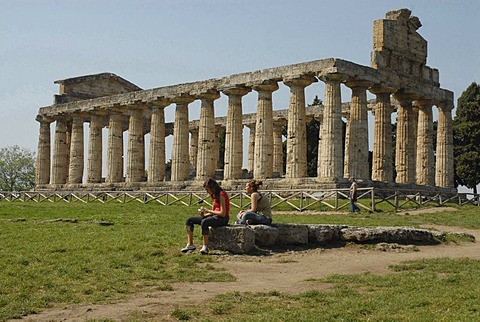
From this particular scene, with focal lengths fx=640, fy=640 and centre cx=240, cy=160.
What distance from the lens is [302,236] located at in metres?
17.8

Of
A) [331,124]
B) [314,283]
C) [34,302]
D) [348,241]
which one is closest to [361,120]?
[331,124]

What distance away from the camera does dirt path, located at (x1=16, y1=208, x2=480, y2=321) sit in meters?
10.2

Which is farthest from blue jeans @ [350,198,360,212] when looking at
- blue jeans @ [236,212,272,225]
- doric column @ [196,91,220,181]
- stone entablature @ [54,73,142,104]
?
stone entablature @ [54,73,142,104]

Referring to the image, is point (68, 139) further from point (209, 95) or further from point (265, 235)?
point (265, 235)

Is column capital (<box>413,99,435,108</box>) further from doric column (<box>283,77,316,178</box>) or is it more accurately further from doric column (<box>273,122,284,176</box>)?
doric column (<box>273,122,284,176</box>)

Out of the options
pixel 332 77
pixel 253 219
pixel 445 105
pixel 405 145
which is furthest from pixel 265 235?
pixel 445 105

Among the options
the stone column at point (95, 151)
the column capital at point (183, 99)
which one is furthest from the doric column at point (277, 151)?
the stone column at point (95, 151)

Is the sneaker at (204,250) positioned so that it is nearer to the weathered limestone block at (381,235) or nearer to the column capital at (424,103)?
the weathered limestone block at (381,235)

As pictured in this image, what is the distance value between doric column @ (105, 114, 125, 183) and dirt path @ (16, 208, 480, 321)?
142 feet

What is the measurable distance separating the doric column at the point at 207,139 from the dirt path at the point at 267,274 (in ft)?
107

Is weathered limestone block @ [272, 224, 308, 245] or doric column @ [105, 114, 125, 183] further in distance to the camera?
doric column @ [105, 114, 125, 183]

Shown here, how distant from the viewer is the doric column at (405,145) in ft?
164

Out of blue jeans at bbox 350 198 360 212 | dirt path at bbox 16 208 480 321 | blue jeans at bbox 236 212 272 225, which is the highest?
blue jeans at bbox 236 212 272 225

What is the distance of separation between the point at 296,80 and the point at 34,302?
35.8m
